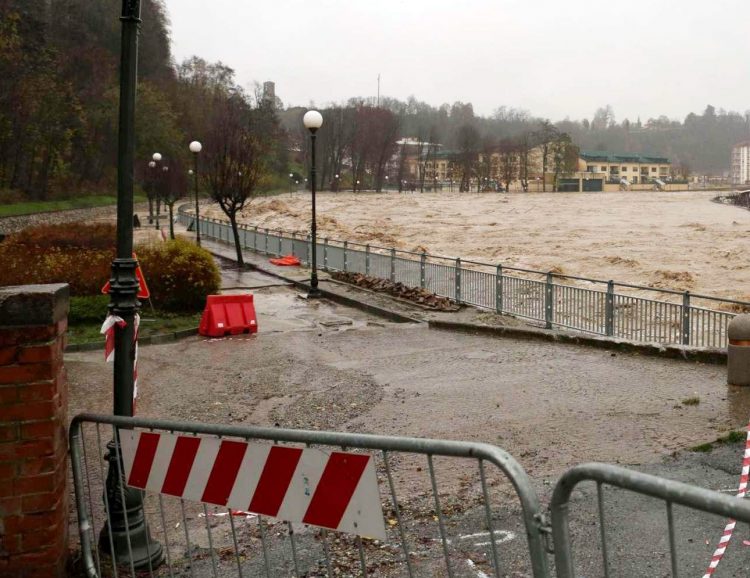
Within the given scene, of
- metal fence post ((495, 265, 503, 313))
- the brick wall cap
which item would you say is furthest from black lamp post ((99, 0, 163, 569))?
metal fence post ((495, 265, 503, 313))

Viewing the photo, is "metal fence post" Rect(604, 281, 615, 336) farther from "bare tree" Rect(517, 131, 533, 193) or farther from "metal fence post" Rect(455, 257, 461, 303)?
"bare tree" Rect(517, 131, 533, 193)

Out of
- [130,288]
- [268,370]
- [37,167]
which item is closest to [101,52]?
[37,167]

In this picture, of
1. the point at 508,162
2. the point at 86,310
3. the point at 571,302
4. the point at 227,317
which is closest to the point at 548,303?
the point at 571,302

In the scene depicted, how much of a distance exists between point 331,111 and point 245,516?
160 m

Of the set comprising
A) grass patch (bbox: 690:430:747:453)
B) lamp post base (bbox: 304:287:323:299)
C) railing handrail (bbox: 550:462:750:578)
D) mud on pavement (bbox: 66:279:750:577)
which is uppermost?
railing handrail (bbox: 550:462:750:578)

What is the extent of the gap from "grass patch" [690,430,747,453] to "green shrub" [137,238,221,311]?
1297 cm

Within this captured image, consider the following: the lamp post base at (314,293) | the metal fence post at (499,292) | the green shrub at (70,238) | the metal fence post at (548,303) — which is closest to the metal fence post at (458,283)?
the metal fence post at (499,292)

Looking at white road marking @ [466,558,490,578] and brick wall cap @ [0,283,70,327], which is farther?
white road marking @ [466,558,490,578]

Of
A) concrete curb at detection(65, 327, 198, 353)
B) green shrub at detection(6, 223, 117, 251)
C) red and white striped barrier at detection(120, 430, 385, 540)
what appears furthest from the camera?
green shrub at detection(6, 223, 117, 251)

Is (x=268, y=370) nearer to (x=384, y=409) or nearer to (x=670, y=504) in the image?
(x=384, y=409)

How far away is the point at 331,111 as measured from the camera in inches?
6358

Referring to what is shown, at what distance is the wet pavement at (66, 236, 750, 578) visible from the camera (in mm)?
5430

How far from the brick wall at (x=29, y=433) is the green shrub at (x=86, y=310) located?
497 inches

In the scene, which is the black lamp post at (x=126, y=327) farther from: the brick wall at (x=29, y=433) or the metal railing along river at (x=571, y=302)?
the metal railing along river at (x=571, y=302)
